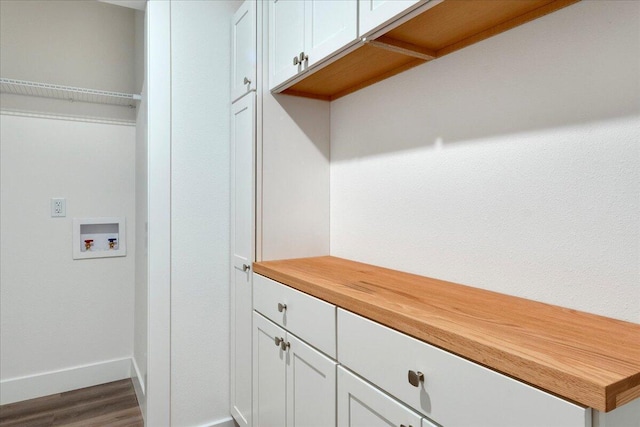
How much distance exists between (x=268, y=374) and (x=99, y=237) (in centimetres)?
166

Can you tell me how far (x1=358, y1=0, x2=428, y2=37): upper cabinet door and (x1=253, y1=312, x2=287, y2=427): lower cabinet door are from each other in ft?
3.59

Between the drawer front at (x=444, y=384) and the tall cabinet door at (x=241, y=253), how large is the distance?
0.76m

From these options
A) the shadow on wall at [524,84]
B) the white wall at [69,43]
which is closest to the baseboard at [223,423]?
the shadow on wall at [524,84]

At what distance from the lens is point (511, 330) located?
780mm

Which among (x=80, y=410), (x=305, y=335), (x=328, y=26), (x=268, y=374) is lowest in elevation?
(x=80, y=410)

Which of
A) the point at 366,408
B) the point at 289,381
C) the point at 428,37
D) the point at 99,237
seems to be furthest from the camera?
the point at 99,237

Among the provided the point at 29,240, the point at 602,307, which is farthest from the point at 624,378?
the point at 29,240

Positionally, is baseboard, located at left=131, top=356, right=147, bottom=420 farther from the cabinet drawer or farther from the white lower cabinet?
the cabinet drawer

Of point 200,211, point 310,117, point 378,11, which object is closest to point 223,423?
point 200,211

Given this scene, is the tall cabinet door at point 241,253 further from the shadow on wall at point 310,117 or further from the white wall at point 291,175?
the shadow on wall at point 310,117

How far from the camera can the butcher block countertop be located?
584 millimetres

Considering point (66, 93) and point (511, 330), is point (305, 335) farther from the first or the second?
point (66, 93)

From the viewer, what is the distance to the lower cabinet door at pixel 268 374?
1.46 meters

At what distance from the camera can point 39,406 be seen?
226cm
